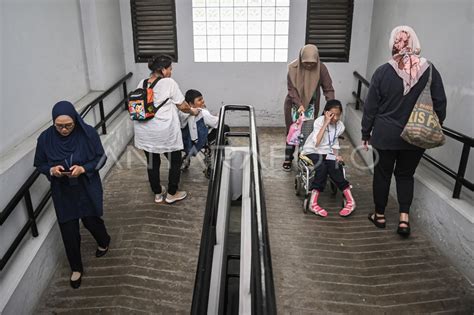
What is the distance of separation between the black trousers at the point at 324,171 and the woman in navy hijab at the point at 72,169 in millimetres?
1998

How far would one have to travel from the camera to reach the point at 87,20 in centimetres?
508

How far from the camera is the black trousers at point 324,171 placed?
3.94 m

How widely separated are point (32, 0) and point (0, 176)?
1.82 metres

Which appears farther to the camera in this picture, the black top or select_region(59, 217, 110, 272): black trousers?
the black top

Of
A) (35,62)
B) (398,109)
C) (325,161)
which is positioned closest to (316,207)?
(325,161)

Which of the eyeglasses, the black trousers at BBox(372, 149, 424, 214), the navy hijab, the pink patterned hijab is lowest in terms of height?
the black trousers at BBox(372, 149, 424, 214)

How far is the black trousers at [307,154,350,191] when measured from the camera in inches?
155

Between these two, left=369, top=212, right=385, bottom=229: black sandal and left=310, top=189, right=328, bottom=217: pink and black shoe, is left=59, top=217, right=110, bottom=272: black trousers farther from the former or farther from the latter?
left=369, top=212, right=385, bottom=229: black sandal

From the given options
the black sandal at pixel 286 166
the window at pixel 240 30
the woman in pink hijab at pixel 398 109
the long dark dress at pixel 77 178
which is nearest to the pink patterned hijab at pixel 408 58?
the woman in pink hijab at pixel 398 109

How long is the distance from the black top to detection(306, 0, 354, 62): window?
2974mm

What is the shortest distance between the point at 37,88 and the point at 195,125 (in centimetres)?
156

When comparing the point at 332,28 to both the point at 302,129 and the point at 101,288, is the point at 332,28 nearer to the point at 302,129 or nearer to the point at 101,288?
the point at 302,129

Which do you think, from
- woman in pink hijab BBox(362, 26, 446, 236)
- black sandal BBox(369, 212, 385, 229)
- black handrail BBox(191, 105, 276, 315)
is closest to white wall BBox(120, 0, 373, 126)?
woman in pink hijab BBox(362, 26, 446, 236)

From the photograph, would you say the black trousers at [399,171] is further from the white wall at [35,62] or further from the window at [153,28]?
the window at [153,28]
